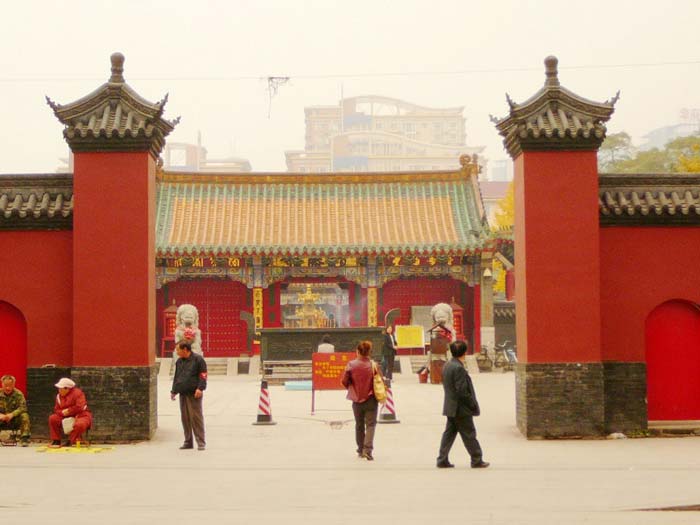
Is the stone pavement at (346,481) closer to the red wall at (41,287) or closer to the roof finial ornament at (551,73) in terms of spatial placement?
the red wall at (41,287)

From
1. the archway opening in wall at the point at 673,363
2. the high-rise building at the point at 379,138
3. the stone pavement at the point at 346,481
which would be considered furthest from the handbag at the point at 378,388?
the high-rise building at the point at 379,138

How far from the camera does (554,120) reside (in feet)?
49.1

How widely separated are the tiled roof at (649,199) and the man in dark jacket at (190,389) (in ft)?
20.5

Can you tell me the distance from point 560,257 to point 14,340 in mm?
8037

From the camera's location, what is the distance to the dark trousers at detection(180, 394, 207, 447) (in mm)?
13766

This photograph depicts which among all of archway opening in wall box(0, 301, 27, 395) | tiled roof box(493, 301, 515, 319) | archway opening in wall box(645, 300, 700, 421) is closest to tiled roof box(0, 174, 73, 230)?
archway opening in wall box(0, 301, 27, 395)

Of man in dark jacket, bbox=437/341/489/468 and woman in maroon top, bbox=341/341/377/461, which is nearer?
man in dark jacket, bbox=437/341/489/468

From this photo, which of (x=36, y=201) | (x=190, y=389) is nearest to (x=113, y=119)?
(x=36, y=201)

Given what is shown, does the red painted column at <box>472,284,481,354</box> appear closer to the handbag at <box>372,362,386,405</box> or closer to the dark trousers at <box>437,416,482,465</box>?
the handbag at <box>372,362,386,405</box>

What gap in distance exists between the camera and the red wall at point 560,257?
A: 48.4 feet

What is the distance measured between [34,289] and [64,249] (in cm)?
71

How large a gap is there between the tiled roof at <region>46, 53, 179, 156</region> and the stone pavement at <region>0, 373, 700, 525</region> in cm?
428

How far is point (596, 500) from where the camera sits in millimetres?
9531

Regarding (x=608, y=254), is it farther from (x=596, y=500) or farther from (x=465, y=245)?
(x=465, y=245)
